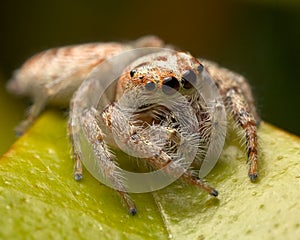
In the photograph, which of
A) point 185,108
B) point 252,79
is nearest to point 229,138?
point 185,108

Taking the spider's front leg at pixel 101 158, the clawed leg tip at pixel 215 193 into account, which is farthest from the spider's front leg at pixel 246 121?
the spider's front leg at pixel 101 158

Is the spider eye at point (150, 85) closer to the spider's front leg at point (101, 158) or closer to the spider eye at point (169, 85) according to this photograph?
the spider eye at point (169, 85)

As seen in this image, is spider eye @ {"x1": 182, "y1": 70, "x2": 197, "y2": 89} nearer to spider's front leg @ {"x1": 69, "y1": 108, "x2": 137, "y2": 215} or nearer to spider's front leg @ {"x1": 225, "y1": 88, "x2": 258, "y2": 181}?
spider's front leg @ {"x1": 225, "y1": 88, "x2": 258, "y2": 181}

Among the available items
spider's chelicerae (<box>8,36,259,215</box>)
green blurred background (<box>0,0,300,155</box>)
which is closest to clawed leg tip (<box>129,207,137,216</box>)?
spider's chelicerae (<box>8,36,259,215</box>)

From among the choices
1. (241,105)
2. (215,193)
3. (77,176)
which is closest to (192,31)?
(241,105)

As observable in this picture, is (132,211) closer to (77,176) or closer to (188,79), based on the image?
(77,176)

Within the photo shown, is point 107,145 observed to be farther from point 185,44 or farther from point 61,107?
point 185,44
